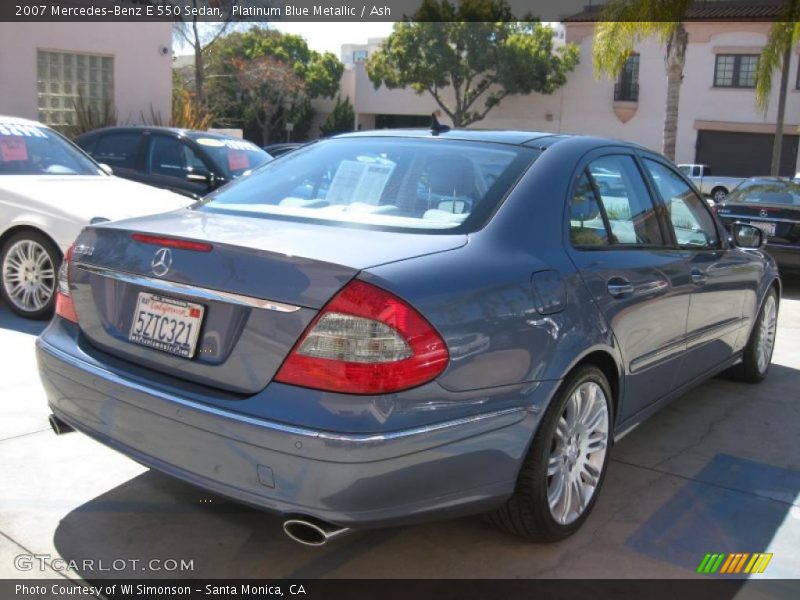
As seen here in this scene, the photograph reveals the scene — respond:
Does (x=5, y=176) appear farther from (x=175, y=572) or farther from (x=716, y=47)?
(x=716, y=47)

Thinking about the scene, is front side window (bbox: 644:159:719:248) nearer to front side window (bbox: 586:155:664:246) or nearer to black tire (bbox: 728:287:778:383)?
front side window (bbox: 586:155:664:246)

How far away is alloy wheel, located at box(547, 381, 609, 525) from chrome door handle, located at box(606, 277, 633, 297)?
40 cm

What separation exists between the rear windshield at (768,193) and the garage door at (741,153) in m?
26.8

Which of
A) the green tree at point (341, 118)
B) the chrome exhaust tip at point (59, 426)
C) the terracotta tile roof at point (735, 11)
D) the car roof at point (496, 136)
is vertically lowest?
the chrome exhaust tip at point (59, 426)

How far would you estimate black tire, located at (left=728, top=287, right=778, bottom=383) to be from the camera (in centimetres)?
559

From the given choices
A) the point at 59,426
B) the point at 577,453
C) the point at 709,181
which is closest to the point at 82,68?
the point at 59,426

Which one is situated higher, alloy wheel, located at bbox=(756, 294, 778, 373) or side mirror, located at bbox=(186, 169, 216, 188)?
side mirror, located at bbox=(186, 169, 216, 188)

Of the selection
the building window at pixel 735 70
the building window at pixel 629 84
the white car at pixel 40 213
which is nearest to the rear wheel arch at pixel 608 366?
the white car at pixel 40 213

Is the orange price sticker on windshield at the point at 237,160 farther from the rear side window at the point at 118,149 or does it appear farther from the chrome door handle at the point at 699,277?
the chrome door handle at the point at 699,277

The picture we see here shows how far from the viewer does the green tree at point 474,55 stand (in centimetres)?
4119

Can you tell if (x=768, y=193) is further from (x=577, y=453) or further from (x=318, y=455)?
(x=318, y=455)

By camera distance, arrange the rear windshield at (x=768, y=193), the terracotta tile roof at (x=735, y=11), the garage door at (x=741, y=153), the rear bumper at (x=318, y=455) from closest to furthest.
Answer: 1. the rear bumper at (x=318, y=455)
2. the rear windshield at (x=768, y=193)
3. the terracotta tile roof at (x=735, y=11)
4. the garage door at (x=741, y=153)

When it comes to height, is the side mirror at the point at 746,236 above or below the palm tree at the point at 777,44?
below

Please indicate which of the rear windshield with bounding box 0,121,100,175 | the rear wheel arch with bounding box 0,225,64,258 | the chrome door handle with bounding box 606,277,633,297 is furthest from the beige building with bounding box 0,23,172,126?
the chrome door handle with bounding box 606,277,633,297
